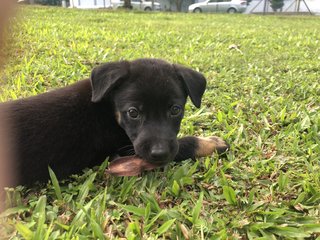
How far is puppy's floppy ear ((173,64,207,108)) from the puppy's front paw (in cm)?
35

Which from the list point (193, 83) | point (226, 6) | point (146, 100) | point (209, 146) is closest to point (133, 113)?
point (146, 100)

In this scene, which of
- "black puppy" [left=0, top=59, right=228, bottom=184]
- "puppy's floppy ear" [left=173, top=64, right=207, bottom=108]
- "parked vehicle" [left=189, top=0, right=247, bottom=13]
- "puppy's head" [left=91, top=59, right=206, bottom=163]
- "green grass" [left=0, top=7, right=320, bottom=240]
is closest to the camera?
"green grass" [left=0, top=7, right=320, bottom=240]

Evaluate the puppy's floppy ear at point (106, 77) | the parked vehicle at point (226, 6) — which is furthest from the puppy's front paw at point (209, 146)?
the parked vehicle at point (226, 6)

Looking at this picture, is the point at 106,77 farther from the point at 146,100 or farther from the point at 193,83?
the point at 193,83

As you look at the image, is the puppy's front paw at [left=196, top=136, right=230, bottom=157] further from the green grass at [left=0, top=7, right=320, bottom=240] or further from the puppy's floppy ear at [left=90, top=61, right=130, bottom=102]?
the puppy's floppy ear at [left=90, top=61, right=130, bottom=102]

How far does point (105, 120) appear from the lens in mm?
2932

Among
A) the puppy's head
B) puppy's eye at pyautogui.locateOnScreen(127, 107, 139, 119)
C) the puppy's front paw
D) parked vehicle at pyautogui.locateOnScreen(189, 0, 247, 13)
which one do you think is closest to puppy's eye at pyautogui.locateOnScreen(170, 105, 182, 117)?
the puppy's head

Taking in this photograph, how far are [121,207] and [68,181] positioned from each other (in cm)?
60

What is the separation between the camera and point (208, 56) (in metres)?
6.84

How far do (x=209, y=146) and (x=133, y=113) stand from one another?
2.55 ft

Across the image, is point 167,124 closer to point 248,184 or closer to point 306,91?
point 248,184

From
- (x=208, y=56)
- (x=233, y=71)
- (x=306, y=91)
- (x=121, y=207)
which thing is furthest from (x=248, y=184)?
(x=208, y=56)

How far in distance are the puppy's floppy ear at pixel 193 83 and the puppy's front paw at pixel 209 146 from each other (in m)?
0.35

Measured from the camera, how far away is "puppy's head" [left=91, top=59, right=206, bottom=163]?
2707mm
